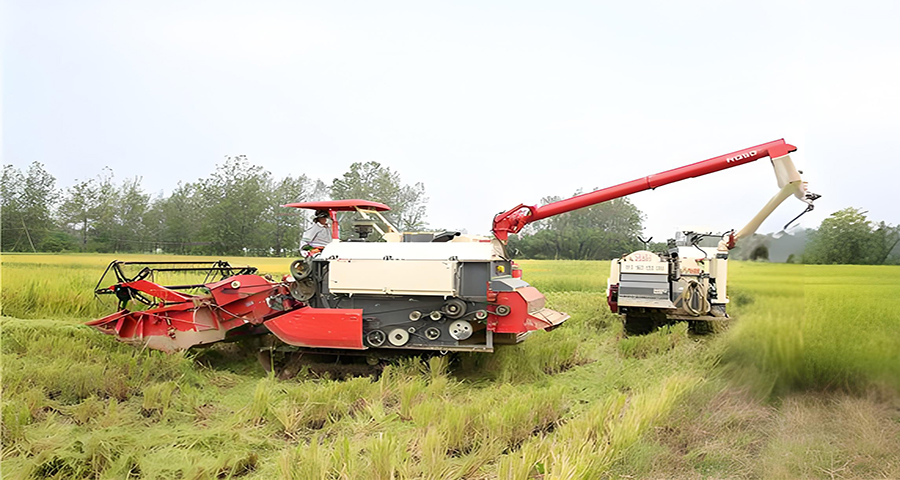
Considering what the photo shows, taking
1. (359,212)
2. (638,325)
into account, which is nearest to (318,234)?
(359,212)

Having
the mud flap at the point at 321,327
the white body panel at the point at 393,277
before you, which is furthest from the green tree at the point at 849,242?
the mud flap at the point at 321,327

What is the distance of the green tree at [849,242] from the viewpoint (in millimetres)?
1573

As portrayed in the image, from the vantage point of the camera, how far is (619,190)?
528 centimetres

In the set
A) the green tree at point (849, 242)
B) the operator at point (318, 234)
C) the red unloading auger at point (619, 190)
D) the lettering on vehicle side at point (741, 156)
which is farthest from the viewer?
the operator at point (318, 234)

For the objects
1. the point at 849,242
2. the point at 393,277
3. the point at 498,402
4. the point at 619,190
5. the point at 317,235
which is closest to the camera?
the point at 849,242

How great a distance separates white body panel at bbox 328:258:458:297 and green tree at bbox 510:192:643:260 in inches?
133

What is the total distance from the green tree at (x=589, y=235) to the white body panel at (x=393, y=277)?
11.1 feet

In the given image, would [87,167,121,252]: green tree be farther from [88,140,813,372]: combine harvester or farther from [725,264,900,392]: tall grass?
[725,264,900,392]: tall grass

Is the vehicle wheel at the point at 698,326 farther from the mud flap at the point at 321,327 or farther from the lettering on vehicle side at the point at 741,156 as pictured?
the mud flap at the point at 321,327

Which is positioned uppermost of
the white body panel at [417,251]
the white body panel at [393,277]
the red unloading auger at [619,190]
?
the red unloading auger at [619,190]

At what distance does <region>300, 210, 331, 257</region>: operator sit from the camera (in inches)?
251

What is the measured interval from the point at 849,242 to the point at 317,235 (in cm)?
554

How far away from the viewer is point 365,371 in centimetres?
596

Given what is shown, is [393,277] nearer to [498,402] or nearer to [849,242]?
[498,402]
